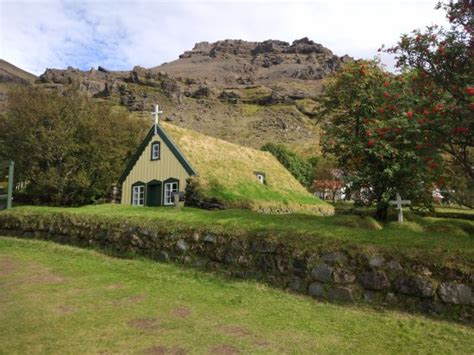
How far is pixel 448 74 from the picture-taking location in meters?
8.92

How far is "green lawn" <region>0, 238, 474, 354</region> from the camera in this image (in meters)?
5.93

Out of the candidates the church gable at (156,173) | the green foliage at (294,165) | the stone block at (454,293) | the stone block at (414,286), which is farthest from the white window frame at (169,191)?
the green foliage at (294,165)

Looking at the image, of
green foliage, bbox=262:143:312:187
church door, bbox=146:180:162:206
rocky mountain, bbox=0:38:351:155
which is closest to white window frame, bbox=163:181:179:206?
church door, bbox=146:180:162:206

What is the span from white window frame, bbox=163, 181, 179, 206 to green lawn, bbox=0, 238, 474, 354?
1507 cm

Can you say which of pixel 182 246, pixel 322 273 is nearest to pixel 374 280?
pixel 322 273

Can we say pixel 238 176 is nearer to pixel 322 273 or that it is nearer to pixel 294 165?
pixel 322 273

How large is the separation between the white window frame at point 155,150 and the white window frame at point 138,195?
7.81ft

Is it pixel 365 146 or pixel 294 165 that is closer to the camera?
pixel 365 146

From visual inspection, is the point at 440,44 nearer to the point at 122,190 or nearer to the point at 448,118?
the point at 448,118

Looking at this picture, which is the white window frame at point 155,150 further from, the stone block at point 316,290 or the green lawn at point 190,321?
the stone block at point 316,290

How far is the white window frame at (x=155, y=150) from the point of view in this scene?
26881mm

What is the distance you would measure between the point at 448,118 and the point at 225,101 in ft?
596

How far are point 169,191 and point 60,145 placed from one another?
12.5 meters

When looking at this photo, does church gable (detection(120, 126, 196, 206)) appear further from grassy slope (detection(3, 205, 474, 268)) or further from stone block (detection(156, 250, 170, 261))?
stone block (detection(156, 250, 170, 261))
